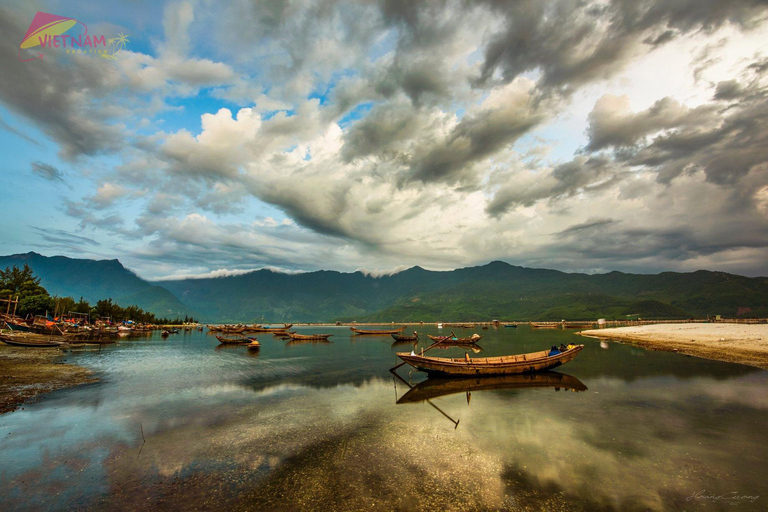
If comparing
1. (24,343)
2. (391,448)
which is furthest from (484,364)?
(24,343)

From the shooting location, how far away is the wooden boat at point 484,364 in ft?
98.7

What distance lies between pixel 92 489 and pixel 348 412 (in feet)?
41.5

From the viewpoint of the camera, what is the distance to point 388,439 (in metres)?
15.4

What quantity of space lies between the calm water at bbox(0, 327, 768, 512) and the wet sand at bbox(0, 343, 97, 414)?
1736 millimetres

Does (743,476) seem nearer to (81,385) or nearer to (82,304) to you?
(81,385)

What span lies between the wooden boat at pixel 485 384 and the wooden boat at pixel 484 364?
68cm

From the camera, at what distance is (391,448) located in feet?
46.8

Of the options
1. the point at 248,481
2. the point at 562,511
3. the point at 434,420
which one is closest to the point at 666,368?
the point at 434,420
